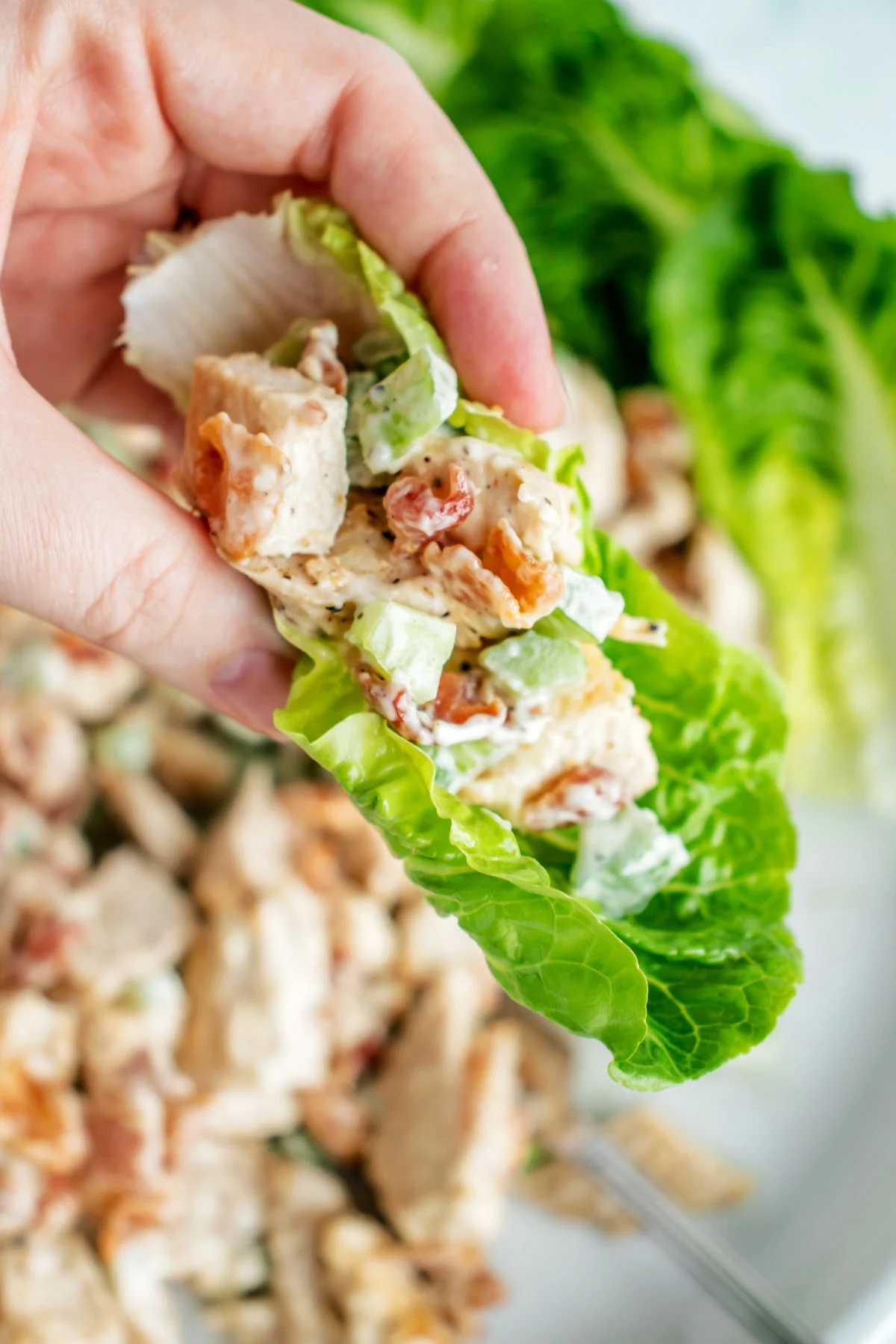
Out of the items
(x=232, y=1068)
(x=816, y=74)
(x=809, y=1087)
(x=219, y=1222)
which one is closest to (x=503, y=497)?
(x=232, y=1068)

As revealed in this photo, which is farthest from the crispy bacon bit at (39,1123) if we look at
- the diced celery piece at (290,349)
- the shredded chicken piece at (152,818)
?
the diced celery piece at (290,349)

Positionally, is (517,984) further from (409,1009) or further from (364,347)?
(409,1009)

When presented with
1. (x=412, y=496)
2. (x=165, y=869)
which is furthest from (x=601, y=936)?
(x=165, y=869)

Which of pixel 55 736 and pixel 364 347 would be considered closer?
pixel 364 347

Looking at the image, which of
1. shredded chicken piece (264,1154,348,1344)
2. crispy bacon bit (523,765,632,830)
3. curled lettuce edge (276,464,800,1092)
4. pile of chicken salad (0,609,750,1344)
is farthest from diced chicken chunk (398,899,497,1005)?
crispy bacon bit (523,765,632,830)

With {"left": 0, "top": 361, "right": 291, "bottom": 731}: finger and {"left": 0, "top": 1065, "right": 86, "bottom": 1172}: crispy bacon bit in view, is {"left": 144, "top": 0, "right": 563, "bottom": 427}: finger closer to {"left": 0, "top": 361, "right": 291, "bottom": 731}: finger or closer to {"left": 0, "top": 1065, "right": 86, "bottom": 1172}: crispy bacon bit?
{"left": 0, "top": 361, "right": 291, "bottom": 731}: finger

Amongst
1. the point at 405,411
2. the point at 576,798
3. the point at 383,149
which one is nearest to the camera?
the point at 405,411

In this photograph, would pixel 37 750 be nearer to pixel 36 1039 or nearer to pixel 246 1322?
pixel 36 1039
